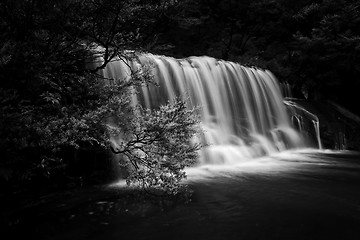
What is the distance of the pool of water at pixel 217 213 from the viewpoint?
14.2 ft

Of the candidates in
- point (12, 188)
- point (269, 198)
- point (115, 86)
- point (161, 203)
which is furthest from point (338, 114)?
point (12, 188)

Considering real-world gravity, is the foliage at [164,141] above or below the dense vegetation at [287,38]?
below

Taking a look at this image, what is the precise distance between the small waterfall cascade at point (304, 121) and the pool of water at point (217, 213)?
19.2ft

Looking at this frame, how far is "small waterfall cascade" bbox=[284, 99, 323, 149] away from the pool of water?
5.85 meters

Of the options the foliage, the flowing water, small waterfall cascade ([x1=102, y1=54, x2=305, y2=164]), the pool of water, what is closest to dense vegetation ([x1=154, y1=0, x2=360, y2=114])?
small waterfall cascade ([x1=102, y1=54, x2=305, y2=164])

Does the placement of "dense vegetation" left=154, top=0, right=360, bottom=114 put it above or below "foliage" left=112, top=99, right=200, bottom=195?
above

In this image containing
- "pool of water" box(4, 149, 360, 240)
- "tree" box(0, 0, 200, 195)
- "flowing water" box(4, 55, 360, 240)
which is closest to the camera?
"tree" box(0, 0, 200, 195)

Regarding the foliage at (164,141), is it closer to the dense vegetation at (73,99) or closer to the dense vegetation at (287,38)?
the dense vegetation at (73,99)

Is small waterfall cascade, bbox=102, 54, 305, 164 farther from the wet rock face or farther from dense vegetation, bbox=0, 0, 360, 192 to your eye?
dense vegetation, bbox=0, 0, 360, 192

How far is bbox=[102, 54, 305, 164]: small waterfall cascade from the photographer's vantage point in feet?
32.1

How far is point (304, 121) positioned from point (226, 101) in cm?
390

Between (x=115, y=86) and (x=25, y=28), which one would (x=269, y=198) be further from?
(x=25, y=28)

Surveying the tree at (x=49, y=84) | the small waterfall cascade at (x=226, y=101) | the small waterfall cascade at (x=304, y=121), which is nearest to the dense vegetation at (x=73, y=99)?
the tree at (x=49, y=84)

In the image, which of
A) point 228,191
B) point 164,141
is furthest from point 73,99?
point 228,191
